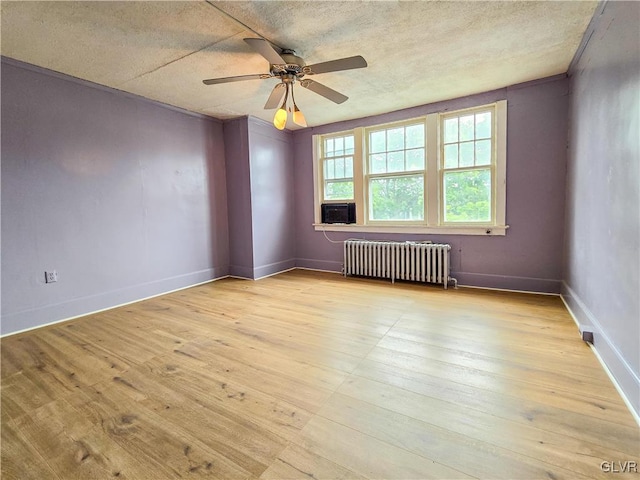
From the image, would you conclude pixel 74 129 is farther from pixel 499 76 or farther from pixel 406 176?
pixel 499 76

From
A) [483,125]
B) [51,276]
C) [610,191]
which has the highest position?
[483,125]

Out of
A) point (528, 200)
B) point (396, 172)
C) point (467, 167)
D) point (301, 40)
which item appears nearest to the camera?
point (301, 40)

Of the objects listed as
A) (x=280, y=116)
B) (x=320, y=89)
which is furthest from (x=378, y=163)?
(x=280, y=116)

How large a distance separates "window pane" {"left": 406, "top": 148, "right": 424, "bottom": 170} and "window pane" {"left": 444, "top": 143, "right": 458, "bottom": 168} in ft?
1.10

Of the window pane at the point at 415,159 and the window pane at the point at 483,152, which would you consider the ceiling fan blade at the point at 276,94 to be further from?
the window pane at the point at 483,152

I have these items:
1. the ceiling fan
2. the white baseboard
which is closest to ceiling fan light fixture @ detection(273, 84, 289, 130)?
the ceiling fan

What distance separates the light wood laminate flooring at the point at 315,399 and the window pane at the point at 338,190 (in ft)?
8.51

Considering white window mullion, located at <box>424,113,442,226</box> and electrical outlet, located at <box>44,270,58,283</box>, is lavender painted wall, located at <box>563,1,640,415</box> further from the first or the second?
electrical outlet, located at <box>44,270,58,283</box>

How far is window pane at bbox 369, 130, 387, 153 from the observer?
486cm

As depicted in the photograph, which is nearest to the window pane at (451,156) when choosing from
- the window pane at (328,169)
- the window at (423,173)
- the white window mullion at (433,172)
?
the window at (423,173)

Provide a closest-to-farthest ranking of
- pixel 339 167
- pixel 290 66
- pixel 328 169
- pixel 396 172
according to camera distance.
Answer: pixel 290 66 < pixel 396 172 < pixel 339 167 < pixel 328 169

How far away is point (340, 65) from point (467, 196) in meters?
2.74

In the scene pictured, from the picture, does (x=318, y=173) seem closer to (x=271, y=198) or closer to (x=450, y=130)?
(x=271, y=198)

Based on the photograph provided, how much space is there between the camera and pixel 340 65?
242 cm
